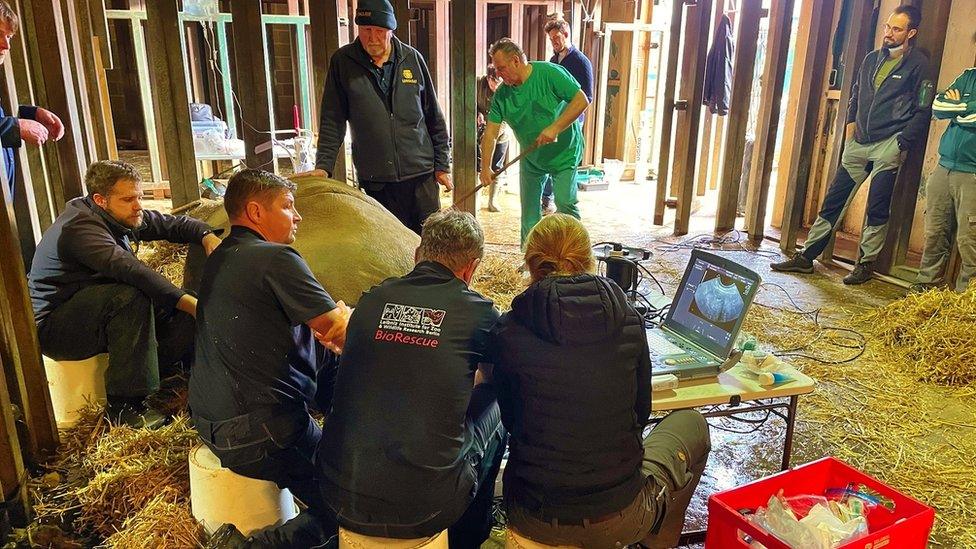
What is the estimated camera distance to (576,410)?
6.01 ft

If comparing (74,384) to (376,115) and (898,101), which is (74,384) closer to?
(376,115)

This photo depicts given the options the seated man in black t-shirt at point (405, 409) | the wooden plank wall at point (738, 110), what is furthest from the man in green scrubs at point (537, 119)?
the seated man in black t-shirt at point (405, 409)

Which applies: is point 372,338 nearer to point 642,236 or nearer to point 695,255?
point 695,255

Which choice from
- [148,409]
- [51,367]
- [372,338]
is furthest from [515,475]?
[51,367]

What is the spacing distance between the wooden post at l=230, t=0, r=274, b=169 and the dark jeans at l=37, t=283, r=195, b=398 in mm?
2220

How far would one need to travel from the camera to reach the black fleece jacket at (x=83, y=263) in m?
2.88

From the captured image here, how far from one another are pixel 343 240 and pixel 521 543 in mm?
1671

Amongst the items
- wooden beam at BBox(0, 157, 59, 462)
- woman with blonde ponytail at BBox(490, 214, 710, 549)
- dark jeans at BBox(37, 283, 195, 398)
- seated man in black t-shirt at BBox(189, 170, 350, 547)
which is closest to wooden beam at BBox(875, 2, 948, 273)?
woman with blonde ponytail at BBox(490, 214, 710, 549)

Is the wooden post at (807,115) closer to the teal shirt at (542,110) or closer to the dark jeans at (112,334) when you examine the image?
the teal shirt at (542,110)

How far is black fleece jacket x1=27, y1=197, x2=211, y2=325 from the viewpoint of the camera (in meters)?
2.88

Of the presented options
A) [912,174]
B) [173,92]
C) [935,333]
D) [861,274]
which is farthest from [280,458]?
[912,174]

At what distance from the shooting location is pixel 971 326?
4.00 meters

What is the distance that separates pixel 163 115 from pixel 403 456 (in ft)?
12.5

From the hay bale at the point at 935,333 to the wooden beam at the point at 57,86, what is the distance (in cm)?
514
